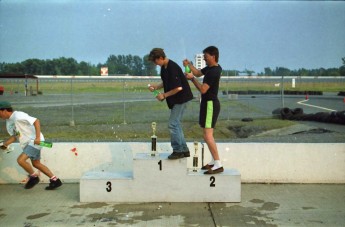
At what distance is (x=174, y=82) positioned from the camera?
6.00m

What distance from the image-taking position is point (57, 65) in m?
59.1

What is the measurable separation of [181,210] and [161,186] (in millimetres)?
544

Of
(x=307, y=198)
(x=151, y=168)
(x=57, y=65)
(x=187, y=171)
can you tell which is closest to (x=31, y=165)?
(x=151, y=168)

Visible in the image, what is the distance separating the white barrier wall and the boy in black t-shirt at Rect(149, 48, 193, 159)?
1.02 m

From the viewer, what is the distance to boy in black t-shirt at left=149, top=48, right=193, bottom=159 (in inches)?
236

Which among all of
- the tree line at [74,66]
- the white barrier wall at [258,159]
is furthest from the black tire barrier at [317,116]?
the tree line at [74,66]

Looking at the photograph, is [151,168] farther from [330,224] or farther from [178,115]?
[330,224]

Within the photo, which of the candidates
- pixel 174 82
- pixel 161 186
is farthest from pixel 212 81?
pixel 161 186

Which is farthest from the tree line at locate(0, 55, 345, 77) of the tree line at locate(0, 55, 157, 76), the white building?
the white building

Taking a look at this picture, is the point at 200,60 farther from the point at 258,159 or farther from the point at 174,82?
the point at 258,159

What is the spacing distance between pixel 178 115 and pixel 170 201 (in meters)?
1.28

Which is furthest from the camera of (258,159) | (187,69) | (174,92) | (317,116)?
(317,116)

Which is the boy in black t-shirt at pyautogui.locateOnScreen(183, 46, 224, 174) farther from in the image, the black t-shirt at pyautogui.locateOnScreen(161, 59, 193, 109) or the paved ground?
the paved ground

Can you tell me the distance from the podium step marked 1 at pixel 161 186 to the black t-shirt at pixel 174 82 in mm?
897
